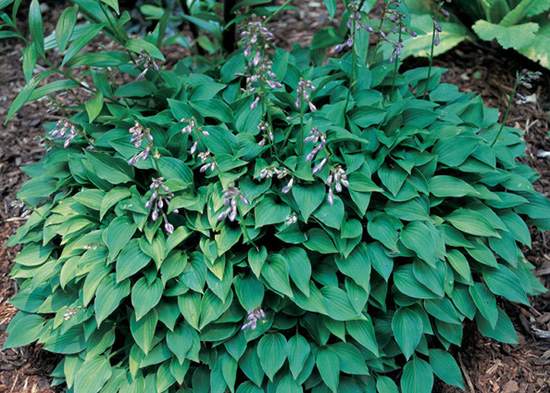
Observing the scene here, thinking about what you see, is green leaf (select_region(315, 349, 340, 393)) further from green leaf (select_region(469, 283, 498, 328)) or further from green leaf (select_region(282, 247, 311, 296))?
green leaf (select_region(469, 283, 498, 328))

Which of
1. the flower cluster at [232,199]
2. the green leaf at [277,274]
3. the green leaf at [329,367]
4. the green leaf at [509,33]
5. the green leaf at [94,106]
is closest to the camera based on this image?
the flower cluster at [232,199]

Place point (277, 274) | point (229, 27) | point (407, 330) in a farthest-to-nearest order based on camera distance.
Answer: point (229, 27), point (407, 330), point (277, 274)

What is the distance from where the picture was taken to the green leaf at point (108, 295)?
3211 millimetres

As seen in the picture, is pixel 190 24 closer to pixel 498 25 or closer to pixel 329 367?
pixel 498 25

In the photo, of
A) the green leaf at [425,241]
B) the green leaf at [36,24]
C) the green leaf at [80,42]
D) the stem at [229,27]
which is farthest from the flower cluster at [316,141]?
the green leaf at [36,24]

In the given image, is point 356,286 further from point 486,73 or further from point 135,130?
point 486,73

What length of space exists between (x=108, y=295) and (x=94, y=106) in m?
1.13

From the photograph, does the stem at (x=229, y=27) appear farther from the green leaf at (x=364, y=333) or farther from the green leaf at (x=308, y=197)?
the green leaf at (x=364, y=333)

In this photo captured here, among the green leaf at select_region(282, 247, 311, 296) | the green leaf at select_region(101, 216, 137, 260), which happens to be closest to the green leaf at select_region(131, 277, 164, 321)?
the green leaf at select_region(101, 216, 137, 260)

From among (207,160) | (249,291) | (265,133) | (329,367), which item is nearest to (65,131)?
(207,160)

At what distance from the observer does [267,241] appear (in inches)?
137

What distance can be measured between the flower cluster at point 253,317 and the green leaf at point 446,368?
3.37ft

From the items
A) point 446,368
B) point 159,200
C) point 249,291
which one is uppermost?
point 159,200

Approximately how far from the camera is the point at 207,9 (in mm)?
4926
